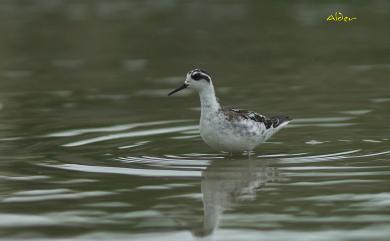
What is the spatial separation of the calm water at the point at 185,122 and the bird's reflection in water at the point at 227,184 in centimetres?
4

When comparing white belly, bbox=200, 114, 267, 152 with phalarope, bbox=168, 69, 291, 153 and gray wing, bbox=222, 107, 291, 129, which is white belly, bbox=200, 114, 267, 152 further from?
gray wing, bbox=222, 107, 291, 129

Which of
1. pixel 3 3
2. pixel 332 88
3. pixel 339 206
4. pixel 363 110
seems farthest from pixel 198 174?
pixel 3 3

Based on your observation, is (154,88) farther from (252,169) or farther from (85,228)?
(85,228)

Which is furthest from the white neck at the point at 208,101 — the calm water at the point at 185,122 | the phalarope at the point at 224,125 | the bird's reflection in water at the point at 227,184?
the bird's reflection in water at the point at 227,184

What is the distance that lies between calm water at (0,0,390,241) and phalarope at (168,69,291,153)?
1.08 feet

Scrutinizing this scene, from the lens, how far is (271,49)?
32.6 metres

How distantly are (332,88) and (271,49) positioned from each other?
22.9 ft

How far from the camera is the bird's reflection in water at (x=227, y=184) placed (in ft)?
45.2

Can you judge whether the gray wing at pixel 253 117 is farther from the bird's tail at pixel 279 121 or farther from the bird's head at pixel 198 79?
the bird's head at pixel 198 79

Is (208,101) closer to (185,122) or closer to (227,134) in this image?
(227,134)

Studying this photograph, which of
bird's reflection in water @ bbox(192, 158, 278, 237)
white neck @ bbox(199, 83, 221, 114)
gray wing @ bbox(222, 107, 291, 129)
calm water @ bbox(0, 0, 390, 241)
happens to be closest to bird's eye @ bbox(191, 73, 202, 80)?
white neck @ bbox(199, 83, 221, 114)

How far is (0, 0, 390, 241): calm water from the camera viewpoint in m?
13.7

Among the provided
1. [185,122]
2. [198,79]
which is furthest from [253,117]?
→ [185,122]

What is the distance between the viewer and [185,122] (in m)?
22.2
